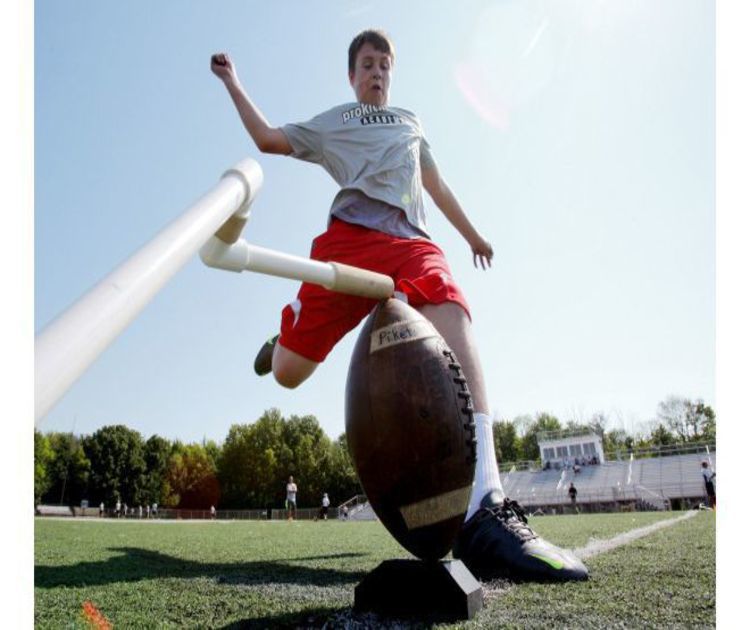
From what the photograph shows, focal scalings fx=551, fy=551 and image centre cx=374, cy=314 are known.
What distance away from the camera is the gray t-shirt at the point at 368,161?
277 cm

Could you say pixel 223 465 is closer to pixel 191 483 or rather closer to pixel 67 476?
pixel 191 483

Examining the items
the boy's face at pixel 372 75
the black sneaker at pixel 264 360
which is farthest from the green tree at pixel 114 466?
the boy's face at pixel 372 75

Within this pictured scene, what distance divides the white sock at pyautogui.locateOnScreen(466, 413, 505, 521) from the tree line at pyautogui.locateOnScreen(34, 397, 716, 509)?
3991cm

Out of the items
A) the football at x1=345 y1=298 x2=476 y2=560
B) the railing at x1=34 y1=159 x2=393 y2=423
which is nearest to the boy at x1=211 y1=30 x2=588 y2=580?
the football at x1=345 y1=298 x2=476 y2=560

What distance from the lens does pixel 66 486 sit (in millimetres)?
42812

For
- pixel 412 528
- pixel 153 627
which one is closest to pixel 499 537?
pixel 412 528

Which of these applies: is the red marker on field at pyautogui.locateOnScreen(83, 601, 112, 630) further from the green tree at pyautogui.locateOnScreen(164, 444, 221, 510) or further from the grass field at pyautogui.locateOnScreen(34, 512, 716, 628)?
the green tree at pyautogui.locateOnScreen(164, 444, 221, 510)

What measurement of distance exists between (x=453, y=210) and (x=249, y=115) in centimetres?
137

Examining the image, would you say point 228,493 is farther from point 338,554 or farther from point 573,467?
point 338,554

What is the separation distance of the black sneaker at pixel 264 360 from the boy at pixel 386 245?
29.6 inches

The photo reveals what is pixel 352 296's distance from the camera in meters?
2.60

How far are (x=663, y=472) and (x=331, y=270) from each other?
104 feet

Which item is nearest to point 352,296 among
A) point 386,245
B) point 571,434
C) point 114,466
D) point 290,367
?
point 386,245
